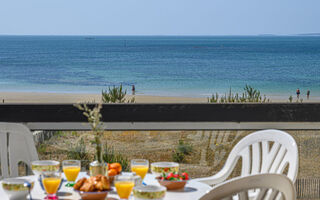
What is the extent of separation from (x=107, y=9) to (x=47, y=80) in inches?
1521

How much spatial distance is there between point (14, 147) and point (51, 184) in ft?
4.01

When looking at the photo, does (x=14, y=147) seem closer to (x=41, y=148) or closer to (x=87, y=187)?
(x=41, y=148)

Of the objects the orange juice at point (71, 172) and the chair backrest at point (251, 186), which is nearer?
the chair backrest at point (251, 186)

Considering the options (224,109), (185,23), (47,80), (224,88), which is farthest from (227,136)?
(185,23)

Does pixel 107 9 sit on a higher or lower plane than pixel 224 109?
higher

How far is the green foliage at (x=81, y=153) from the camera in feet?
10.9

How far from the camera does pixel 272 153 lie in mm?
2588

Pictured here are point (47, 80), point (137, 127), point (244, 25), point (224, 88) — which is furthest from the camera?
point (244, 25)

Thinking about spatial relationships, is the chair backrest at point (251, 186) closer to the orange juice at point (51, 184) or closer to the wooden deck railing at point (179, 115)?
the orange juice at point (51, 184)

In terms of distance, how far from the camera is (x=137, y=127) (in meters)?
3.29

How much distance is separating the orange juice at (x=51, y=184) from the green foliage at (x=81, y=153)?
55.6 inches

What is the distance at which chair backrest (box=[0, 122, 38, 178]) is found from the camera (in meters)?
2.99

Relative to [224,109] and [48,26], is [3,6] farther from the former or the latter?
[224,109]

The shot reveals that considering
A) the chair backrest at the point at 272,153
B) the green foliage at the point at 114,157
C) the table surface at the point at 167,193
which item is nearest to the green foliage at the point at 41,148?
the green foliage at the point at 114,157
